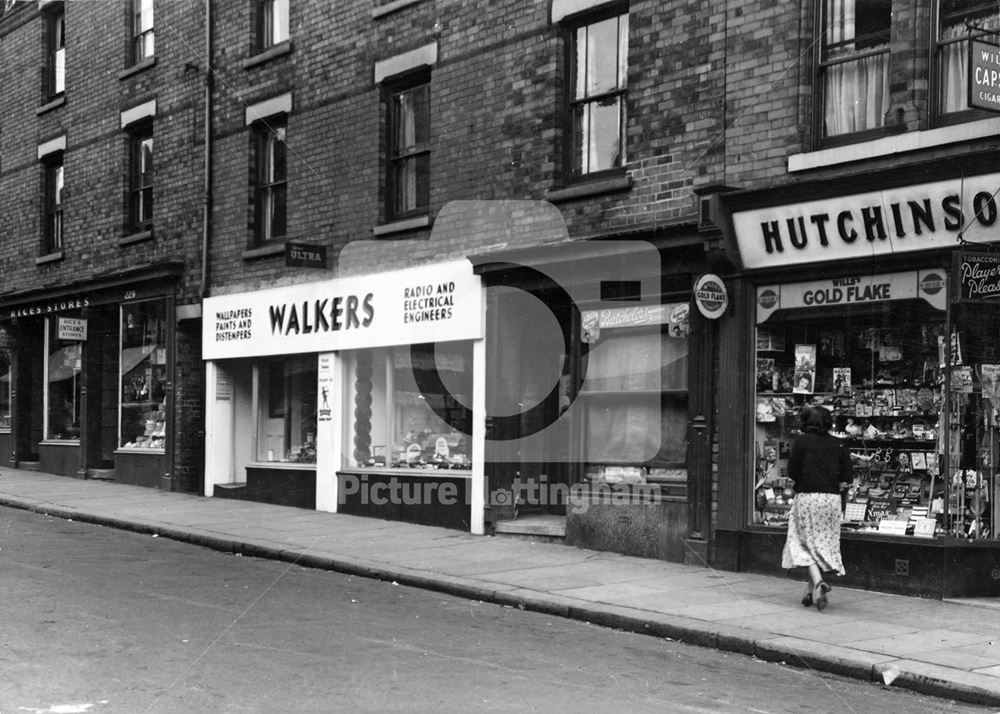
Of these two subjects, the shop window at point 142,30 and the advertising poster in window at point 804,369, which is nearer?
the advertising poster in window at point 804,369

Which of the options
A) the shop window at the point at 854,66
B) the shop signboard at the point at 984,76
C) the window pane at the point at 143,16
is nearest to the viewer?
the shop signboard at the point at 984,76

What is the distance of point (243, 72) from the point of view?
18.7 meters

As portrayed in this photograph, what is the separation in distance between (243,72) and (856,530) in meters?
12.7

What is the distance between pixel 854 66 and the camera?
11.1m

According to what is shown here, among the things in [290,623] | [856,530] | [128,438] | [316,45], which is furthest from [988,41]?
[128,438]

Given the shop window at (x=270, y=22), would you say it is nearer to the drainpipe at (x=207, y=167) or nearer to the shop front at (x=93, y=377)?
the drainpipe at (x=207, y=167)

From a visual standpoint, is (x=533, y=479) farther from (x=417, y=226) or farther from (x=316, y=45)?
(x=316, y=45)

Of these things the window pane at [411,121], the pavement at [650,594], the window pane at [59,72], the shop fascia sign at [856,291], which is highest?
the window pane at [59,72]

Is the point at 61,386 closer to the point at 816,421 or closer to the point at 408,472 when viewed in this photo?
the point at 408,472

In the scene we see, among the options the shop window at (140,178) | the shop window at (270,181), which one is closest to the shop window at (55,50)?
the shop window at (140,178)

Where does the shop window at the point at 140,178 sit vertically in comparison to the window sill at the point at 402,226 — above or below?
above

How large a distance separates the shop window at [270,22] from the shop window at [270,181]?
1.40m

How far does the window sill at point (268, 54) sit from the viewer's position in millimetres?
17781

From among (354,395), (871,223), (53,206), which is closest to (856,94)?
(871,223)
